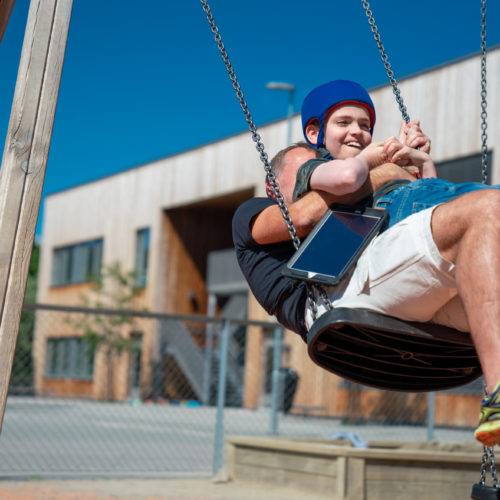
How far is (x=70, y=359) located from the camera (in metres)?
29.1

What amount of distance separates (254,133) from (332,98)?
14.0 inches

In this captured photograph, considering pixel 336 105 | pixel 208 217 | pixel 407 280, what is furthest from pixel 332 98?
pixel 208 217

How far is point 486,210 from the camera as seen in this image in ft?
8.07

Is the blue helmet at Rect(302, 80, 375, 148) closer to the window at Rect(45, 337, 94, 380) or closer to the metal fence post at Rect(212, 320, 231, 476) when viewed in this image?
the metal fence post at Rect(212, 320, 231, 476)

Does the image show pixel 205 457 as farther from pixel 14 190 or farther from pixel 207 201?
pixel 207 201

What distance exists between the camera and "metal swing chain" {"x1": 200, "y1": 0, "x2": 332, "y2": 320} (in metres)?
2.91

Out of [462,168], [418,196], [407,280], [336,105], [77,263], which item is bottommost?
[407,280]

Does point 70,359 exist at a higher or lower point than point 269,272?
higher

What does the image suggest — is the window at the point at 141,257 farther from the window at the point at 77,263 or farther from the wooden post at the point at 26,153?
the wooden post at the point at 26,153

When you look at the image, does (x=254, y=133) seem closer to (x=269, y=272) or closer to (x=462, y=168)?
(x=269, y=272)

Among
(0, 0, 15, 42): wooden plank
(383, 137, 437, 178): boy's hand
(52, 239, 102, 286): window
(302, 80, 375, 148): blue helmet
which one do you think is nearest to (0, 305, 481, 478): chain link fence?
(52, 239, 102, 286): window

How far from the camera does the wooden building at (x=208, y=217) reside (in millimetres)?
19469

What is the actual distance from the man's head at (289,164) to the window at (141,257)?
28.2m

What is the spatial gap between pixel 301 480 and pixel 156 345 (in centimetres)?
Result: 2239
